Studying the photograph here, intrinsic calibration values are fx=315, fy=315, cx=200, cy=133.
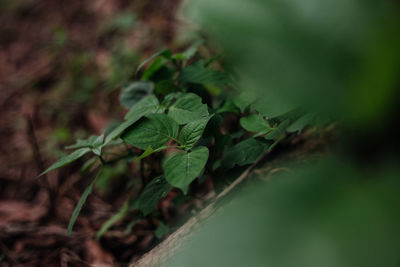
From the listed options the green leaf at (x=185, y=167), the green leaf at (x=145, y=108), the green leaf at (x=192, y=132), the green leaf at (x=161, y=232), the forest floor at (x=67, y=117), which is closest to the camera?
the green leaf at (x=185, y=167)

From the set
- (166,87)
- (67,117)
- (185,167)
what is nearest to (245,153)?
(185,167)

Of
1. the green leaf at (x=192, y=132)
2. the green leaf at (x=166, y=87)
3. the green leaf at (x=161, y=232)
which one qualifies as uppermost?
the green leaf at (x=166, y=87)

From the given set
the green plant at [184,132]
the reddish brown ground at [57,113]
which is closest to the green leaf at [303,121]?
the green plant at [184,132]

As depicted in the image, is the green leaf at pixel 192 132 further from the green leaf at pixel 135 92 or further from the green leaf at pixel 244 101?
the green leaf at pixel 135 92

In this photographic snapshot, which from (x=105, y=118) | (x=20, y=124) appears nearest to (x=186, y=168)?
(x=105, y=118)

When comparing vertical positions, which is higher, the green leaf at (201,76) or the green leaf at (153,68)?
the green leaf at (153,68)

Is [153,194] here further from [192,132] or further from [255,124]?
[255,124]

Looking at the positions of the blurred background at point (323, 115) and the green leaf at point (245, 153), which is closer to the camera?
the blurred background at point (323, 115)
